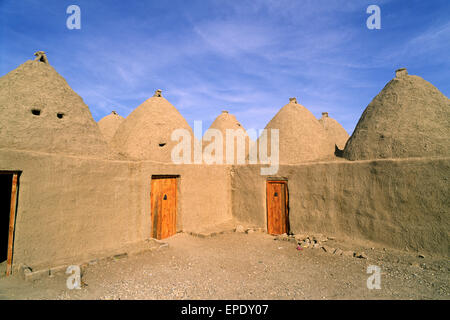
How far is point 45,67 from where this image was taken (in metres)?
7.05

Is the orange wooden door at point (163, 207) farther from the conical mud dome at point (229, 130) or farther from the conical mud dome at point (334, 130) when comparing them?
the conical mud dome at point (334, 130)

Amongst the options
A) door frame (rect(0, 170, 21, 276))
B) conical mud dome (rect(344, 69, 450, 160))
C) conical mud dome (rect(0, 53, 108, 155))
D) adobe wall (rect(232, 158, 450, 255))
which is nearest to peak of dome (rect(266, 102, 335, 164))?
adobe wall (rect(232, 158, 450, 255))

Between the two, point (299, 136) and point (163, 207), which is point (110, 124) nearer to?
point (163, 207)

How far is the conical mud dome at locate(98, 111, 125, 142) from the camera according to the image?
13.6 metres

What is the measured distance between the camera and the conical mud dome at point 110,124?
13.6 meters

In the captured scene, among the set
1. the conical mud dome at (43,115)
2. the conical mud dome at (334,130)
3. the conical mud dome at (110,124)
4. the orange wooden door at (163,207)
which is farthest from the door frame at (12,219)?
the conical mud dome at (334,130)

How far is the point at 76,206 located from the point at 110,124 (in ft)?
29.0

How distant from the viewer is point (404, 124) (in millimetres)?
8125

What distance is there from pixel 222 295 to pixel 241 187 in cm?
640

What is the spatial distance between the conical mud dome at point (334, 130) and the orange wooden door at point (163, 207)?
10.9 meters

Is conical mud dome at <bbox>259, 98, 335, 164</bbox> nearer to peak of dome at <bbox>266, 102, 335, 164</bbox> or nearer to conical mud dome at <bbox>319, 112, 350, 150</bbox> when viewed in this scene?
peak of dome at <bbox>266, 102, 335, 164</bbox>
